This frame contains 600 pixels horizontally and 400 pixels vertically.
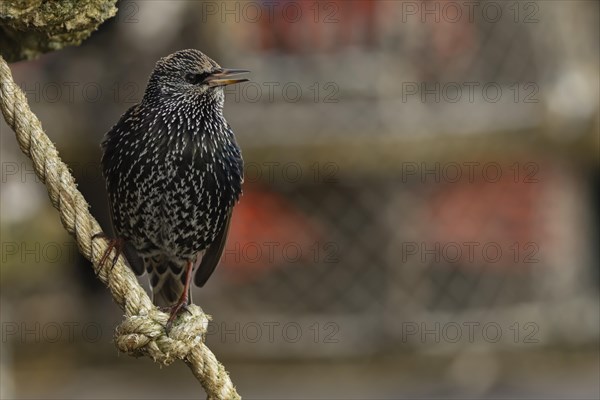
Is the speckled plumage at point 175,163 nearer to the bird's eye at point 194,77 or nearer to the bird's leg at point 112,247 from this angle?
the bird's eye at point 194,77

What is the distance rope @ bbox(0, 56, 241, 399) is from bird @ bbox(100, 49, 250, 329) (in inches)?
25.9

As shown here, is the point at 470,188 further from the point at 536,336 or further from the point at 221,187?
the point at 221,187

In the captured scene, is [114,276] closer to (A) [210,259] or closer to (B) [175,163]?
(B) [175,163]

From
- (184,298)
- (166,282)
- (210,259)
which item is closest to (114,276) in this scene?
(184,298)

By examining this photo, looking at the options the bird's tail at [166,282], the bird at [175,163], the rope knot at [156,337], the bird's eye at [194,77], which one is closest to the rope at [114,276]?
the rope knot at [156,337]

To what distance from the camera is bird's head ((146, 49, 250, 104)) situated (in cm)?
353

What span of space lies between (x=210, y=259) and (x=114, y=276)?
50.2 inches

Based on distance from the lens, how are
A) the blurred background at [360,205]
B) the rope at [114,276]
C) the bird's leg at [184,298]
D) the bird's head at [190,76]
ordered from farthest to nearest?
the blurred background at [360,205] < the bird's head at [190,76] < the bird's leg at [184,298] < the rope at [114,276]

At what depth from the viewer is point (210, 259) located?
4.05 m

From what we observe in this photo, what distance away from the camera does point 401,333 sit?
8.35 meters

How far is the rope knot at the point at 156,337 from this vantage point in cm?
278

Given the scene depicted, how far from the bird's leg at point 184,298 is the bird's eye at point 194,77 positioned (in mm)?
665

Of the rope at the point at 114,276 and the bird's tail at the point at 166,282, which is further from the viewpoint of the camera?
the bird's tail at the point at 166,282

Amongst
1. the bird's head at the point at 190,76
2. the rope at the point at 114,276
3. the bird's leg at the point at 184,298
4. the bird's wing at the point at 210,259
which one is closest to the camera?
the rope at the point at 114,276
